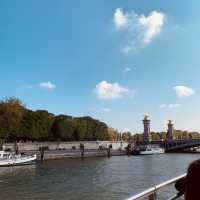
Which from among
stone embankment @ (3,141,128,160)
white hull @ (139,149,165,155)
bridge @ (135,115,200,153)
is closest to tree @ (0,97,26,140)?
stone embankment @ (3,141,128,160)

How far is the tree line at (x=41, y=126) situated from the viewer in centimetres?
6338

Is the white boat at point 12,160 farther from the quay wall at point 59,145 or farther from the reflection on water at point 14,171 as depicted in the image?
the quay wall at point 59,145

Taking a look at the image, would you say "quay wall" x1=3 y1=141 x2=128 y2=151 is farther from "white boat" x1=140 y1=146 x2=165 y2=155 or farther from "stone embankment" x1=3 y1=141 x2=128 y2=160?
"white boat" x1=140 y1=146 x2=165 y2=155

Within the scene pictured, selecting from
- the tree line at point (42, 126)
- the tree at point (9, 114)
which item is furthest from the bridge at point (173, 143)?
the tree at point (9, 114)

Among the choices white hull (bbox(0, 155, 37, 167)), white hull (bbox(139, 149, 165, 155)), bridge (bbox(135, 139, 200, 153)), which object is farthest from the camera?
bridge (bbox(135, 139, 200, 153))

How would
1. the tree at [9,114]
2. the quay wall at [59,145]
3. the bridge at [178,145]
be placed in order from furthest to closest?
the bridge at [178,145], the quay wall at [59,145], the tree at [9,114]

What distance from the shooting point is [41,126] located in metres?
76.4

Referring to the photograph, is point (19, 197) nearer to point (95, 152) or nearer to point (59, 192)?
point (59, 192)

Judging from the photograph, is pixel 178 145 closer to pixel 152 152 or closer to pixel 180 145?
pixel 180 145

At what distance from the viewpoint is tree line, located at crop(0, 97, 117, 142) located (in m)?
63.4

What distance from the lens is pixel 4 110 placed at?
6294 centimetres

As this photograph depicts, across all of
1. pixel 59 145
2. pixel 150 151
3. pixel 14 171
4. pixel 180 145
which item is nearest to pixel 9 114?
pixel 59 145

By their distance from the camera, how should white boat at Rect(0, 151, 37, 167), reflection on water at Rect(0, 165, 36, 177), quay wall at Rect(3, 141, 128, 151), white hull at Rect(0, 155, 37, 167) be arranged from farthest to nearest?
quay wall at Rect(3, 141, 128, 151)
white boat at Rect(0, 151, 37, 167)
white hull at Rect(0, 155, 37, 167)
reflection on water at Rect(0, 165, 36, 177)

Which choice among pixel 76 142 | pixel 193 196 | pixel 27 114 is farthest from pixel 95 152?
pixel 193 196
